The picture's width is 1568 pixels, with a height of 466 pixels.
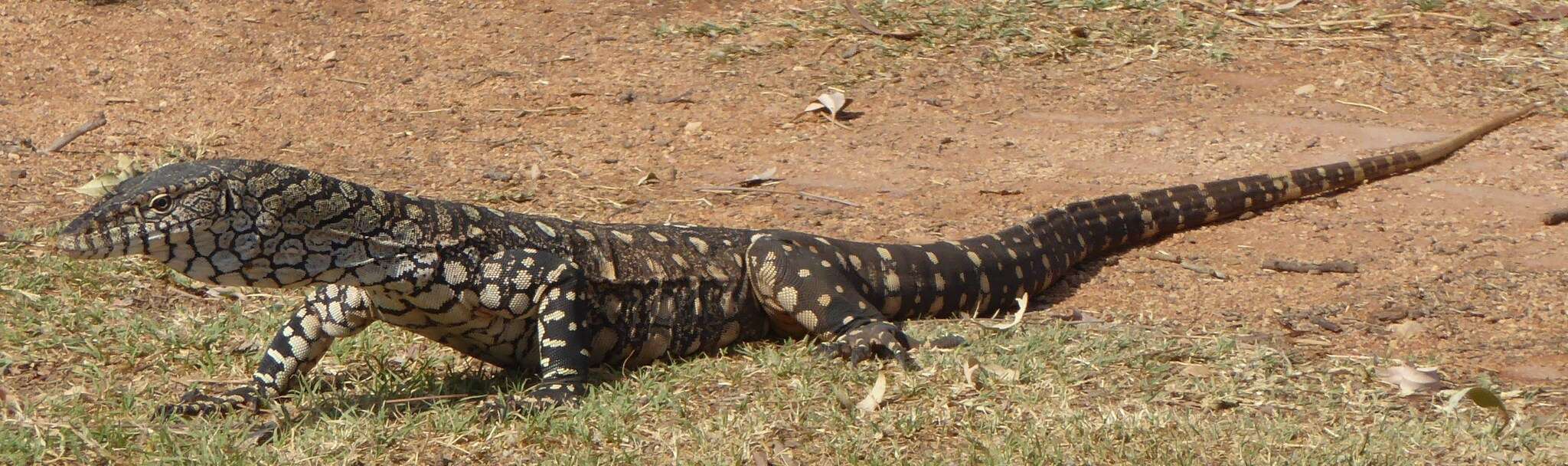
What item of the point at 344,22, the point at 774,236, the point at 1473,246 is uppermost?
the point at 774,236

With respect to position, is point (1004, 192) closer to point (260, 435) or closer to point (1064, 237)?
point (1064, 237)

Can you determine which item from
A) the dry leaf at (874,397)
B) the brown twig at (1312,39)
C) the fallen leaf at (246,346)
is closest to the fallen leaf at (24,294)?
the fallen leaf at (246,346)

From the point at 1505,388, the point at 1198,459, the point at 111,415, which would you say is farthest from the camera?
the point at 1505,388

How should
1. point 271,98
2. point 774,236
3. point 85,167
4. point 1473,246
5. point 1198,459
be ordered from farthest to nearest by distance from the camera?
point 271,98 < point 85,167 < point 1473,246 < point 774,236 < point 1198,459

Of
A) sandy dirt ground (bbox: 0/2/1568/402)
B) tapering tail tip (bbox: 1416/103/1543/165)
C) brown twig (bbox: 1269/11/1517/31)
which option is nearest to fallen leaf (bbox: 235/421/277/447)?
sandy dirt ground (bbox: 0/2/1568/402)

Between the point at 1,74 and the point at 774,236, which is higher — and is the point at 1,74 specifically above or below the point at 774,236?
below

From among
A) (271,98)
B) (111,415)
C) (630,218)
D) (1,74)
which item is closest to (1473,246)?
(630,218)

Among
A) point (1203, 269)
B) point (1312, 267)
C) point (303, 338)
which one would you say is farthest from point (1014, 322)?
point (303, 338)

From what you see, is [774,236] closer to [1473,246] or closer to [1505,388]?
[1505,388]
